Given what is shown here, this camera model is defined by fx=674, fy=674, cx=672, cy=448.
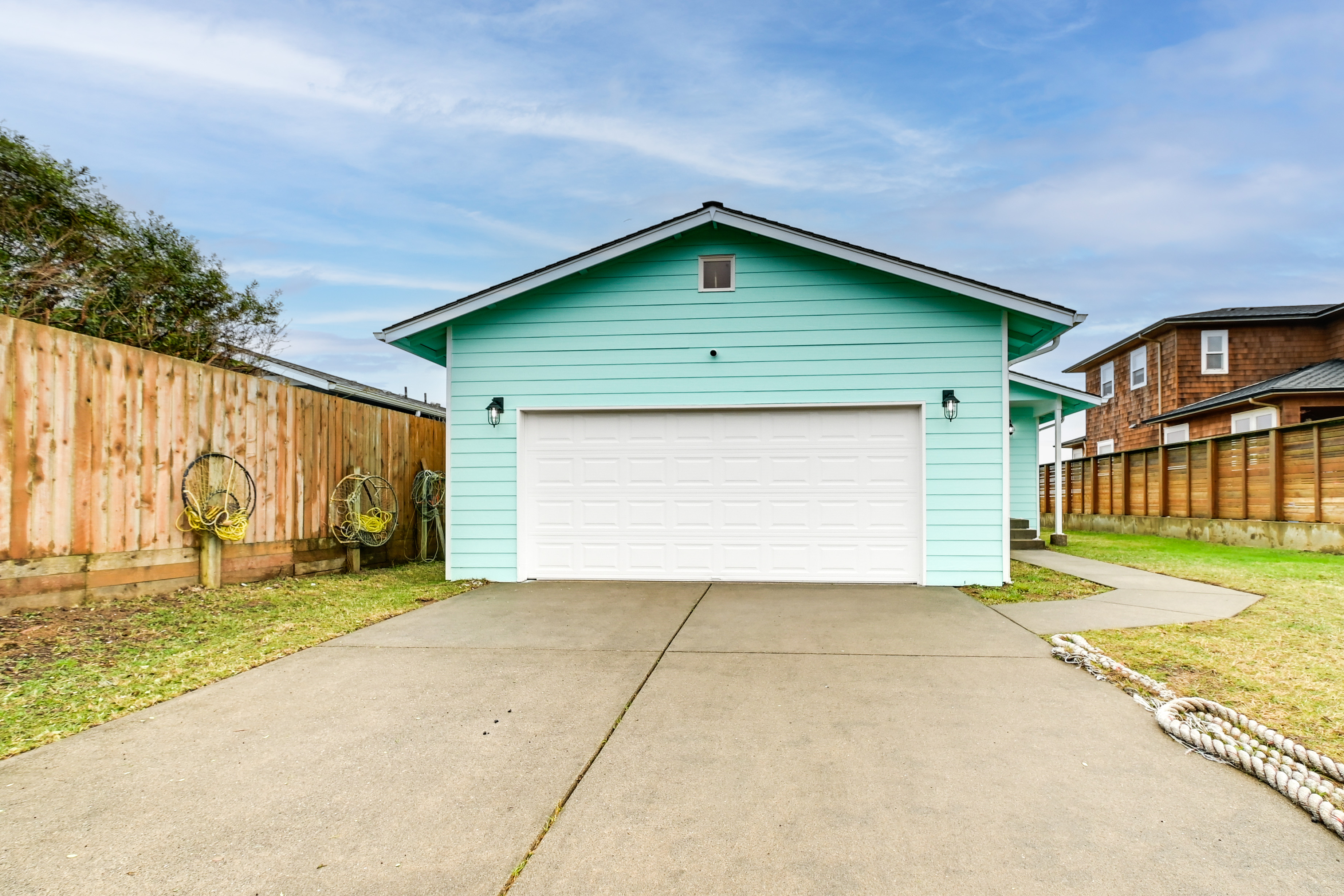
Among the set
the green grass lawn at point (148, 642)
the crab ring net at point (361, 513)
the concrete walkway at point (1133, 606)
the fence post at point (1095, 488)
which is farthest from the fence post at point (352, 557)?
the fence post at point (1095, 488)

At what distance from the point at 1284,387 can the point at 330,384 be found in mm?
21437

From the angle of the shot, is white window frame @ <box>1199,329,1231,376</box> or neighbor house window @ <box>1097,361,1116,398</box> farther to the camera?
neighbor house window @ <box>1097,361,1116,398</box>

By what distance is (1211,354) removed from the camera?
19234 mm

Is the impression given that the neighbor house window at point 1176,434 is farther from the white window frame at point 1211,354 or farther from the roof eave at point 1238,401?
the white window frame at point 1211,354

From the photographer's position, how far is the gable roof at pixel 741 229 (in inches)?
286

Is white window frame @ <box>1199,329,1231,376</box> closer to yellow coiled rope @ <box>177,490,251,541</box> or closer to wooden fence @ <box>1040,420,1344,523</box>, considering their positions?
wooden fence @ <box>1040,420,1344,523</box>

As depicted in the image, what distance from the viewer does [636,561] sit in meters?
8.04

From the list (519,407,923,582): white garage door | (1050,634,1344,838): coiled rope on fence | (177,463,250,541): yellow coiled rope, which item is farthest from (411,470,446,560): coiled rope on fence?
(1050,634,1344,838): coiled rope on fence

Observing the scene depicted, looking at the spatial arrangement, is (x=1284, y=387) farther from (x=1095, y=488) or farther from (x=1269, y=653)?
(x=1269, y=653)

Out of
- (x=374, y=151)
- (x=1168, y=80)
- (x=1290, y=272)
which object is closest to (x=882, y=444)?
(x=1168, y=80)

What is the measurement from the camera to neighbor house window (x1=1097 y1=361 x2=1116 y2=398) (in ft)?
77.0

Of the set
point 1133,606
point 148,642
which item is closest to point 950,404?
point 1133,606

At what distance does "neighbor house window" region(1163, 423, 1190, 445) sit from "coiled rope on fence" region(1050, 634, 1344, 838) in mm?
18870

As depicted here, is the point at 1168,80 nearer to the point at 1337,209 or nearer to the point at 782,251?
the point at 782,251
